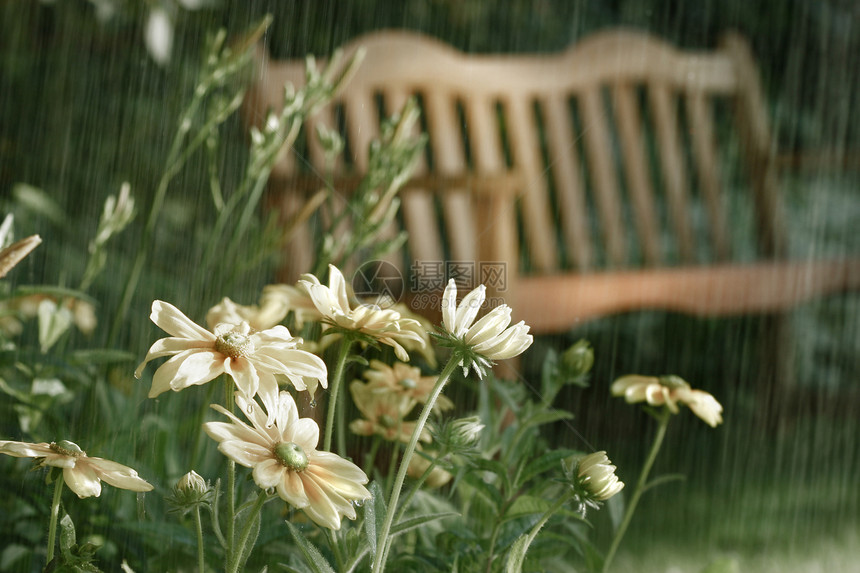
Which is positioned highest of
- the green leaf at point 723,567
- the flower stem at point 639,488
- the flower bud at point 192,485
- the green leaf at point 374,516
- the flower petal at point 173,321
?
the flower petal at point 173,321

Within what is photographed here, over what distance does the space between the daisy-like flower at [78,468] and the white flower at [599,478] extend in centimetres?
16

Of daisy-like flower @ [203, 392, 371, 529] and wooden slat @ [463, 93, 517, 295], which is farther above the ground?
wooden slat @ [463, 93, 517, 295]

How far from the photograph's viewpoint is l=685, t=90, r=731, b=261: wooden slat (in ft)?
5.69

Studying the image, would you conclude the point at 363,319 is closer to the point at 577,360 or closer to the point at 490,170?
the point at 577,360

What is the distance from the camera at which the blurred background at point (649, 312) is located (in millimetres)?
1294

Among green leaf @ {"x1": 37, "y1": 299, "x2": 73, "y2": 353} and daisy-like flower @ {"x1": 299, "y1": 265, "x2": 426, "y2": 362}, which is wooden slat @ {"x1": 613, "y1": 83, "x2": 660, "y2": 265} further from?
daisy-like flower @ {"x1": 299, "y1": 265, "x2": 426, "y2": 362}

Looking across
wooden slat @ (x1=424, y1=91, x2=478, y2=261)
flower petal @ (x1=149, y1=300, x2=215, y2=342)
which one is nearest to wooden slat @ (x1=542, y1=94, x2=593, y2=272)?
wooden slat @ (x1=424, y1=91, x2=478, y2=261)

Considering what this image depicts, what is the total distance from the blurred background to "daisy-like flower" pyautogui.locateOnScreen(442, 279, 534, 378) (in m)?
0.81

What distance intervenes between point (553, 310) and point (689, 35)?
114 centimetres

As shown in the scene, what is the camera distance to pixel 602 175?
5.43 ft

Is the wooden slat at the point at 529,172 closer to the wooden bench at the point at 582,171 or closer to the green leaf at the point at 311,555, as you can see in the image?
the wooden bench at the point at 582,171

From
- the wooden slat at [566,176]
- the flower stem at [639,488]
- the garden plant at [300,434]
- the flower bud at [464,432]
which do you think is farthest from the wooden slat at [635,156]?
the flower bud at [464,432]

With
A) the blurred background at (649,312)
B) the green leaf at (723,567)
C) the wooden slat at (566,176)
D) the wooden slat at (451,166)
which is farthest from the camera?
the wooden slat at (566,176)

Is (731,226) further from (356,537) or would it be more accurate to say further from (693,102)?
(356,537)
